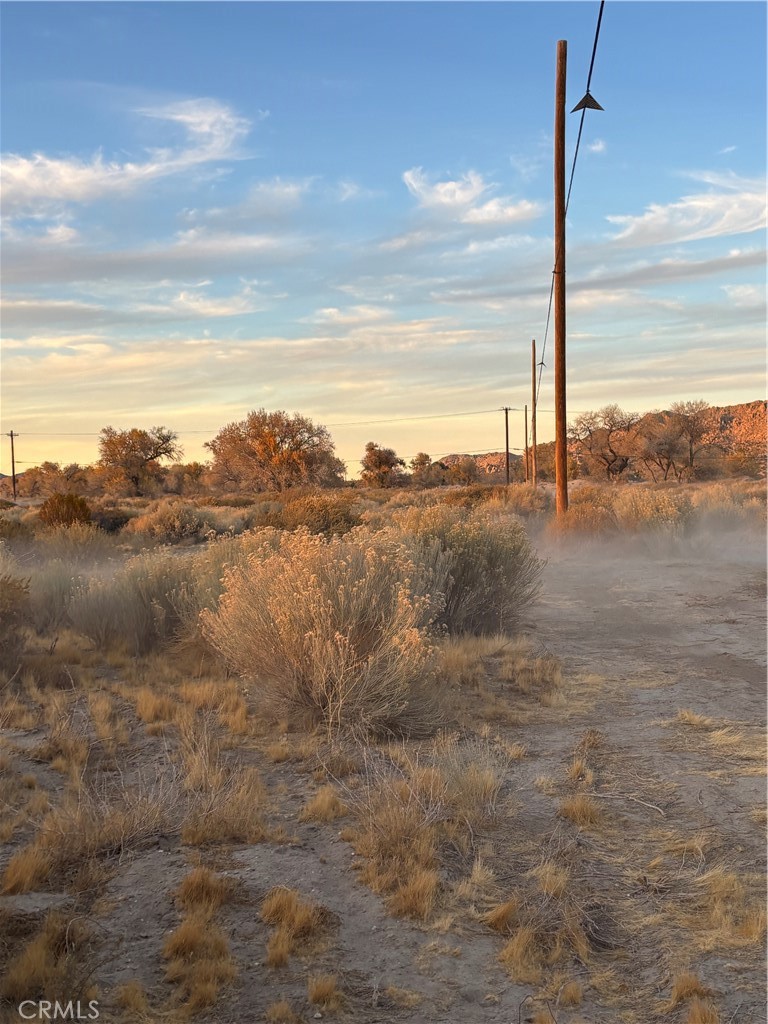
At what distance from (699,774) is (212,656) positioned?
4.88 meters

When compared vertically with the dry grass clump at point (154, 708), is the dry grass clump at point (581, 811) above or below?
below

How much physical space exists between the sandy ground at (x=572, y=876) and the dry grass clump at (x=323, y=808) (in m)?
0.08

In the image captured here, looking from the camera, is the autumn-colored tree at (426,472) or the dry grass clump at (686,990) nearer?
the dry grass clump at (686,990)

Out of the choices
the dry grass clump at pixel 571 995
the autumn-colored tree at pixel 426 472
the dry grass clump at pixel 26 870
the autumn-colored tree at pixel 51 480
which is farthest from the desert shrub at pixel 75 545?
the autumn-colored tree at pixel 426 472

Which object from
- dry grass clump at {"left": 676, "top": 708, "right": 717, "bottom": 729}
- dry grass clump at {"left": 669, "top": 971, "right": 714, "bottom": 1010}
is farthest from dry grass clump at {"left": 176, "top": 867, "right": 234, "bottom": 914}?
dry grass clump at {"left": 676, "top": 708, "right": 717, "bottom": 729}

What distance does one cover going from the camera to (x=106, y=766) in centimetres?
583

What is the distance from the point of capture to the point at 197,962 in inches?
137

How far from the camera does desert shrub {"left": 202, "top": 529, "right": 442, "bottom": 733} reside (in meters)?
6.56

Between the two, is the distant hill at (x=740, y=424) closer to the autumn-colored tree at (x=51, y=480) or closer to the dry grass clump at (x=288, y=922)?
the autumn-colored tree at (x=51, y=480)

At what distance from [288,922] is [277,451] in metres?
42.4

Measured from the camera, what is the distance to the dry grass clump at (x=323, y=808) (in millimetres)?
5059

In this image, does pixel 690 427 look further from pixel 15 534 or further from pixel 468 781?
pixel 468 781

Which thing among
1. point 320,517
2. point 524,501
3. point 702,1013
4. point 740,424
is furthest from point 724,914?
point 740,424

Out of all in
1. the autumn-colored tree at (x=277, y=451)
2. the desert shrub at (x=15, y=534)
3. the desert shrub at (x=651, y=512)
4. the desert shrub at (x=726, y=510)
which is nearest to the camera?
the desert shrub at (x=15, y=534)
